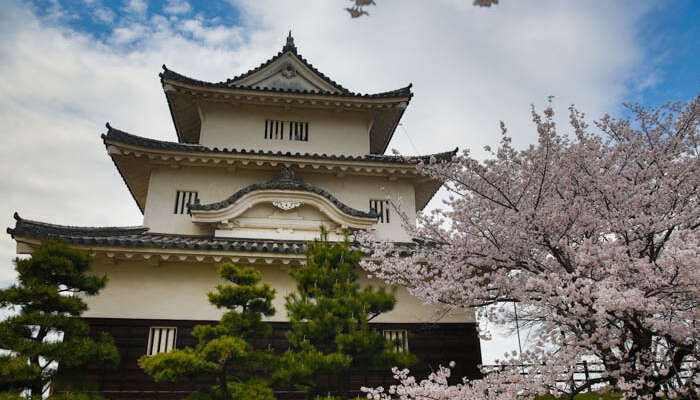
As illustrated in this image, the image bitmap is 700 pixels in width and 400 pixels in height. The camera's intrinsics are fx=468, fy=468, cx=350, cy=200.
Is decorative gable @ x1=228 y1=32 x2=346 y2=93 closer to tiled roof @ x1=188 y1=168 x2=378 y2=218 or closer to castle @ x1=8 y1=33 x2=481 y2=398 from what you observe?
castle @ x1=8 y1=33 x2=481 y2=398

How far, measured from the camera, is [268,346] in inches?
369

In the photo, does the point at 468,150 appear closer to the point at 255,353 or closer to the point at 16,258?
the point at 255,353

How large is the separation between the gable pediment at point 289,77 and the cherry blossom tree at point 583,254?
8010 millimetres

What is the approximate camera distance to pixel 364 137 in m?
14.6

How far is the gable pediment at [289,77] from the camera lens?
15086 millimetres

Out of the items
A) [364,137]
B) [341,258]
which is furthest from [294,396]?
[364,137]

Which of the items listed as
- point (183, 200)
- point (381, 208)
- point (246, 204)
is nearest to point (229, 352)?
point (246, 204)

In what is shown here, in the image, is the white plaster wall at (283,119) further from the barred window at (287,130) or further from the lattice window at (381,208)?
the lattice window at (381,208)

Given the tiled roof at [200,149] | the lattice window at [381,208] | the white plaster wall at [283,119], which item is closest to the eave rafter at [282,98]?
the white plaster wall at [283,119]

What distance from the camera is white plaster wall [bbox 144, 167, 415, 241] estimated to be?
39.2 feet

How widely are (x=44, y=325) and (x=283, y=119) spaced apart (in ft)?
29.3

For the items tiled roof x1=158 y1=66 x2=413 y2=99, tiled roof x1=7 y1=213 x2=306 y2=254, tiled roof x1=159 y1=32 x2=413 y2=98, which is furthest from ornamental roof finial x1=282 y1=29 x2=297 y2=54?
tiled roof x1=7 y1=213 x2=306 y2=254

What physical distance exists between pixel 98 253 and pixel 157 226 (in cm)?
254

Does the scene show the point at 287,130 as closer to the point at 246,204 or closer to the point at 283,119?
the point at 283,119
